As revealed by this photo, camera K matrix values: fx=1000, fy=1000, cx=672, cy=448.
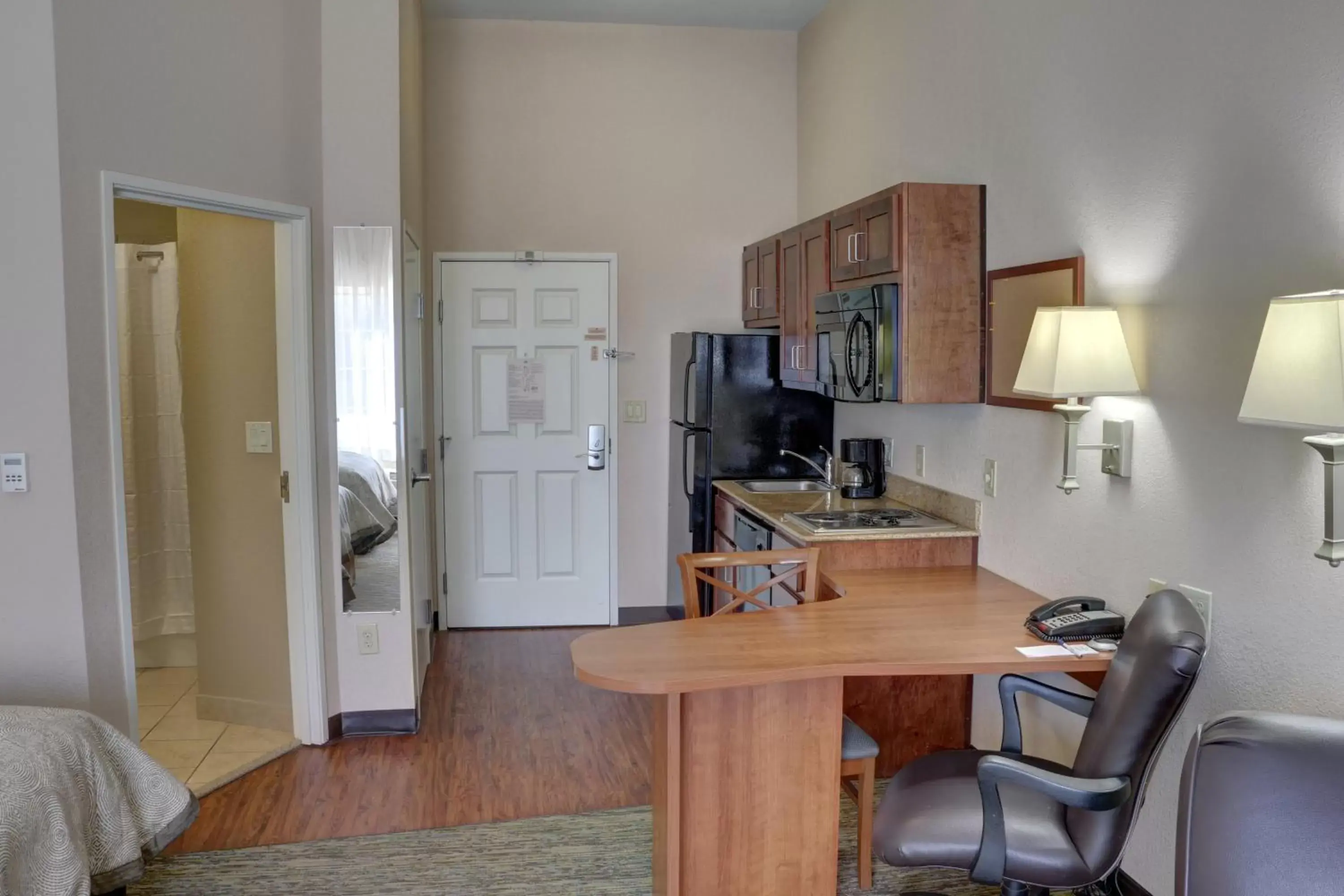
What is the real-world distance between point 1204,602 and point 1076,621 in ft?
1.01

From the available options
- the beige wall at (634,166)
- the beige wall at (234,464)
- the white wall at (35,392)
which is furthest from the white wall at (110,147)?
the beige wall at (634,166)

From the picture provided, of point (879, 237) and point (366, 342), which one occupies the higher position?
point (879, 237)

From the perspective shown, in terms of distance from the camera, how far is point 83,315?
9.21 ft

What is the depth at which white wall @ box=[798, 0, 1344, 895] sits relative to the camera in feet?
6.48

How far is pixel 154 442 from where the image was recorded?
4.64 metres

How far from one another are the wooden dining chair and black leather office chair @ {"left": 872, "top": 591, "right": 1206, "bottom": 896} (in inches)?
13.1

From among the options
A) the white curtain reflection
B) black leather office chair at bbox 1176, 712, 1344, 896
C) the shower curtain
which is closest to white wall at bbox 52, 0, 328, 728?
the white curtain reflection

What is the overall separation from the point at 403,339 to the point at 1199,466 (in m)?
2.79

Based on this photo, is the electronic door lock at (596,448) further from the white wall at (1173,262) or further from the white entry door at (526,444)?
the white wall at (1173,262)

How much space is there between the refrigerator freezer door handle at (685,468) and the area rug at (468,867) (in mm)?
2066

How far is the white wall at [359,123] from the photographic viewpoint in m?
3.60

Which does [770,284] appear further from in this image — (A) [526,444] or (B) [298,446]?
(B) [298,446]

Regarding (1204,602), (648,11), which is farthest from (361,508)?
(648,11)

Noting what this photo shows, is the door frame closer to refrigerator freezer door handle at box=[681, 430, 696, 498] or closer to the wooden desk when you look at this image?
the wooden desk
